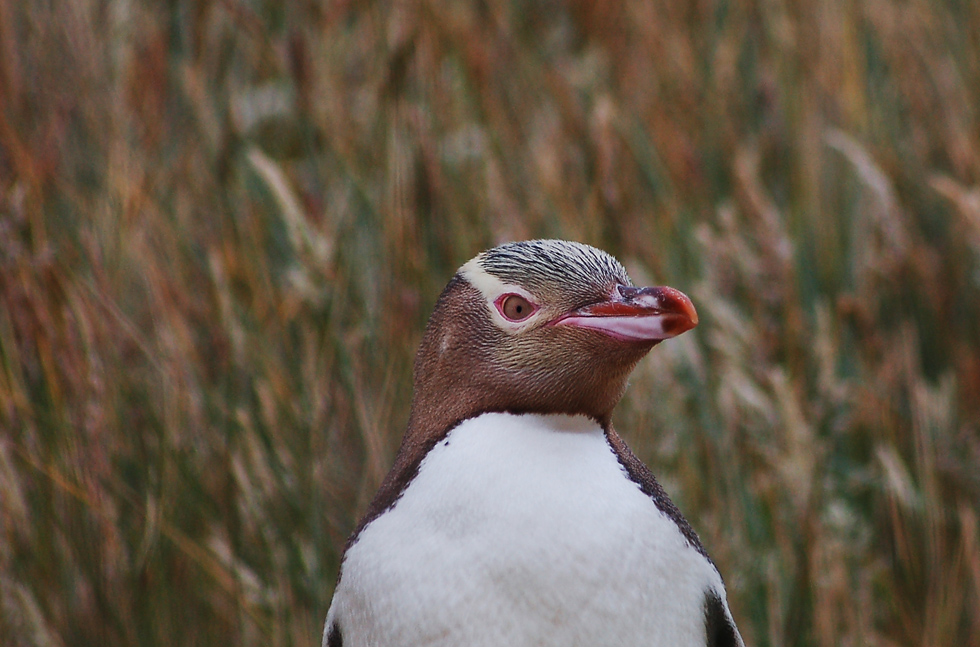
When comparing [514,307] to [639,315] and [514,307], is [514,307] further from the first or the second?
[639,315]

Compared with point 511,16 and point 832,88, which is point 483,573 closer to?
point 832,88

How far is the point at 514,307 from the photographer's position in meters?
1.25

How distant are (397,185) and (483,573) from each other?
3.08 feet

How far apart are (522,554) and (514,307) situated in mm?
251

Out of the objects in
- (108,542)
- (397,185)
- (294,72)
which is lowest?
(108,542)

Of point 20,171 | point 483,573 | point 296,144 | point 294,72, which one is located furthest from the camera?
point 296,144

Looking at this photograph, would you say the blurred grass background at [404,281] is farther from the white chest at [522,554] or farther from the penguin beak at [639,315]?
the penguin beak at [639,315]

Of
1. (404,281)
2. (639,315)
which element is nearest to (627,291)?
(639,315)

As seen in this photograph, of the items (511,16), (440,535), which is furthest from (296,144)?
(440,535)

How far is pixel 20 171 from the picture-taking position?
1862mm

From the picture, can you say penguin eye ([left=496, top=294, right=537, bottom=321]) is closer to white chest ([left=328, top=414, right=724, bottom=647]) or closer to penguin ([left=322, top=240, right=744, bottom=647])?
penguin ([left=322, top=240, right=744, bottom=647])

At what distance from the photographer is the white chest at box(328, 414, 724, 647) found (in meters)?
1.17

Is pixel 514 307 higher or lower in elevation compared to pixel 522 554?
higher

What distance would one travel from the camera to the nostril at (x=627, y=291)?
120cm
